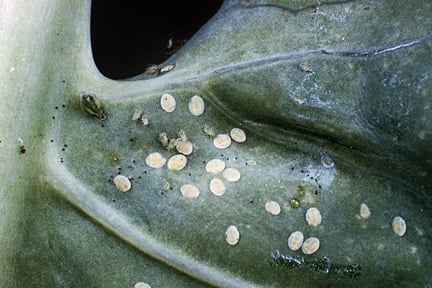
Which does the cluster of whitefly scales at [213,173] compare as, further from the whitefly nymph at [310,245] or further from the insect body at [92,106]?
the insect body at [92,106]

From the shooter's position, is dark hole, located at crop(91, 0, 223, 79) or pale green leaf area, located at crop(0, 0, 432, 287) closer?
pale green leaf area, located at crop(0, 0, 432, 287)

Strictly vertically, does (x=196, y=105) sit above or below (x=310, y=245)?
above

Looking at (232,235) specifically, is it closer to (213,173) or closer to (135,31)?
(213,173)

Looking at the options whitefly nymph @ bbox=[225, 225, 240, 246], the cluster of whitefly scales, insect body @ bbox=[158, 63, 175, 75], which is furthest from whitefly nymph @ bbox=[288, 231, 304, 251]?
insect body @ bbox=[158, 63, 175, 75]

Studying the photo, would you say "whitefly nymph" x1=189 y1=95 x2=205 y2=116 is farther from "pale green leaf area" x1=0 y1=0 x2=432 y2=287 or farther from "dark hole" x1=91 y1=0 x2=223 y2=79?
"dark hole" x1=91 y1=0 x2=223 y2=79

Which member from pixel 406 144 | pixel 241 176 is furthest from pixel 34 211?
pixel 406 144

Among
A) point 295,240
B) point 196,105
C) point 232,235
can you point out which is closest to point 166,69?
point 196,105
